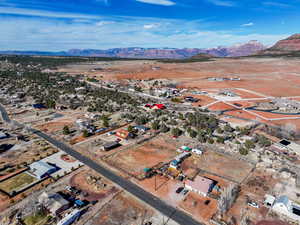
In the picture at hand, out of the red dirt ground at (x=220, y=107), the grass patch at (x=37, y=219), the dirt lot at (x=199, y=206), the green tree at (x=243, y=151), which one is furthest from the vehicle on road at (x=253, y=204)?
the red dirt ground at (x=220, y=107)

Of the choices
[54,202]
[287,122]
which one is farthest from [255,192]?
[287,122]

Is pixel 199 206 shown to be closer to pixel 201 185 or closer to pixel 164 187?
pixel 201 185

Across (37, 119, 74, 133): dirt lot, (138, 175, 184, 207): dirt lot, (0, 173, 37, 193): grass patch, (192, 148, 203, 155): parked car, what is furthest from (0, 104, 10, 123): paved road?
(192, 148, 203, 155): parked car

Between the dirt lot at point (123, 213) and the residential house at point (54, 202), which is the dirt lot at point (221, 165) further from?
the residential house at point (54, 202)

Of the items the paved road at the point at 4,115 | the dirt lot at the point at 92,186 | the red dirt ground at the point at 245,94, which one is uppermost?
the red dirt ground at the point at 245,94

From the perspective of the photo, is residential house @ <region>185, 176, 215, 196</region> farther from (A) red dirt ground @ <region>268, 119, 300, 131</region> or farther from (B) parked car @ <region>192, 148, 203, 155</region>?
(A) red dirt ground @ <region>268, 119, 300, 131</region>

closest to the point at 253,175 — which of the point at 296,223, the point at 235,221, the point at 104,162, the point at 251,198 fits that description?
the point at 251,198

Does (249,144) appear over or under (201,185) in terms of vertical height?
over
